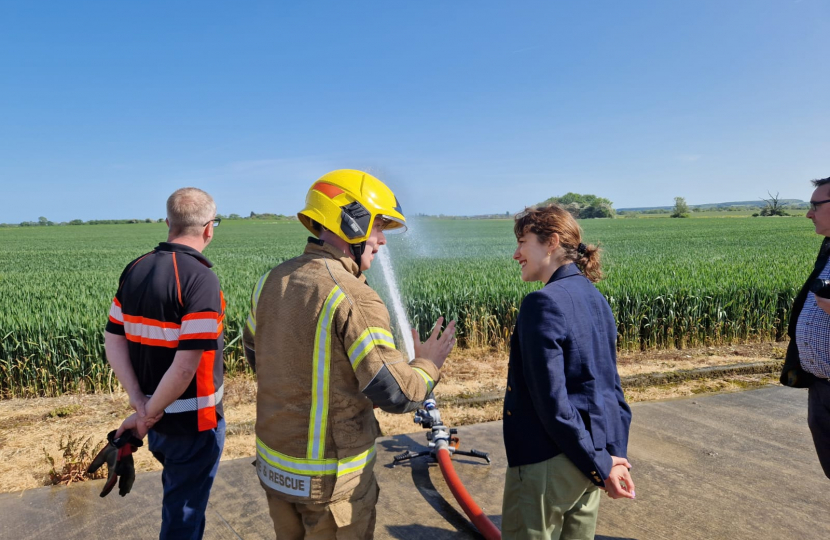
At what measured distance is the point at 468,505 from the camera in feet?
10.9

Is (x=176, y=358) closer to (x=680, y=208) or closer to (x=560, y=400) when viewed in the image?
(x=560, y=400)

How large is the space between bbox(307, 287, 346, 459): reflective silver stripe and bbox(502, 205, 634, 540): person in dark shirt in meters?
0.75

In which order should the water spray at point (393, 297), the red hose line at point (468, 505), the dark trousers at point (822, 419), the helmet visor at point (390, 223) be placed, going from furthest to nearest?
the water spray at point (393, 297) → the red hose line at point (468, 505) → the dark trousers at point (822, 419) → the helmet visor at point (390, 223)

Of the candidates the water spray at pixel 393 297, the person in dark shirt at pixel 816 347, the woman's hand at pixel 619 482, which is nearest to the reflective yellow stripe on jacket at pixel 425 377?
the woman's hand at pixel 619 482

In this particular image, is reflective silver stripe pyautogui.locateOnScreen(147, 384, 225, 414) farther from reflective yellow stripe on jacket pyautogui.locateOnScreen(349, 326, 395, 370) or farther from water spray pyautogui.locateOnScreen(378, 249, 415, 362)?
water spray pyautogui.locateOnScreen(378, 249, 415, 362)

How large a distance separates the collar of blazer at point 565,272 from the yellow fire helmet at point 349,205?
0.70 m

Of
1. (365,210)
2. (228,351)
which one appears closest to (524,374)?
(365,210)

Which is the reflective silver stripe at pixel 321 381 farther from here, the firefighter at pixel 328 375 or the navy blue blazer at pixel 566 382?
the navy blue blazer at pixel 566 382

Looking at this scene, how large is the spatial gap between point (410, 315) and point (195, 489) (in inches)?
245

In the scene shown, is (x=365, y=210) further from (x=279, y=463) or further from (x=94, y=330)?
(x=94, y=330)

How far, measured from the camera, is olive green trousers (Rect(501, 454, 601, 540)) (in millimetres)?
2154

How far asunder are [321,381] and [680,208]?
122756mm

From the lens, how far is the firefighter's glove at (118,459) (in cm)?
277

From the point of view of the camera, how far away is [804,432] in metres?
5.01
